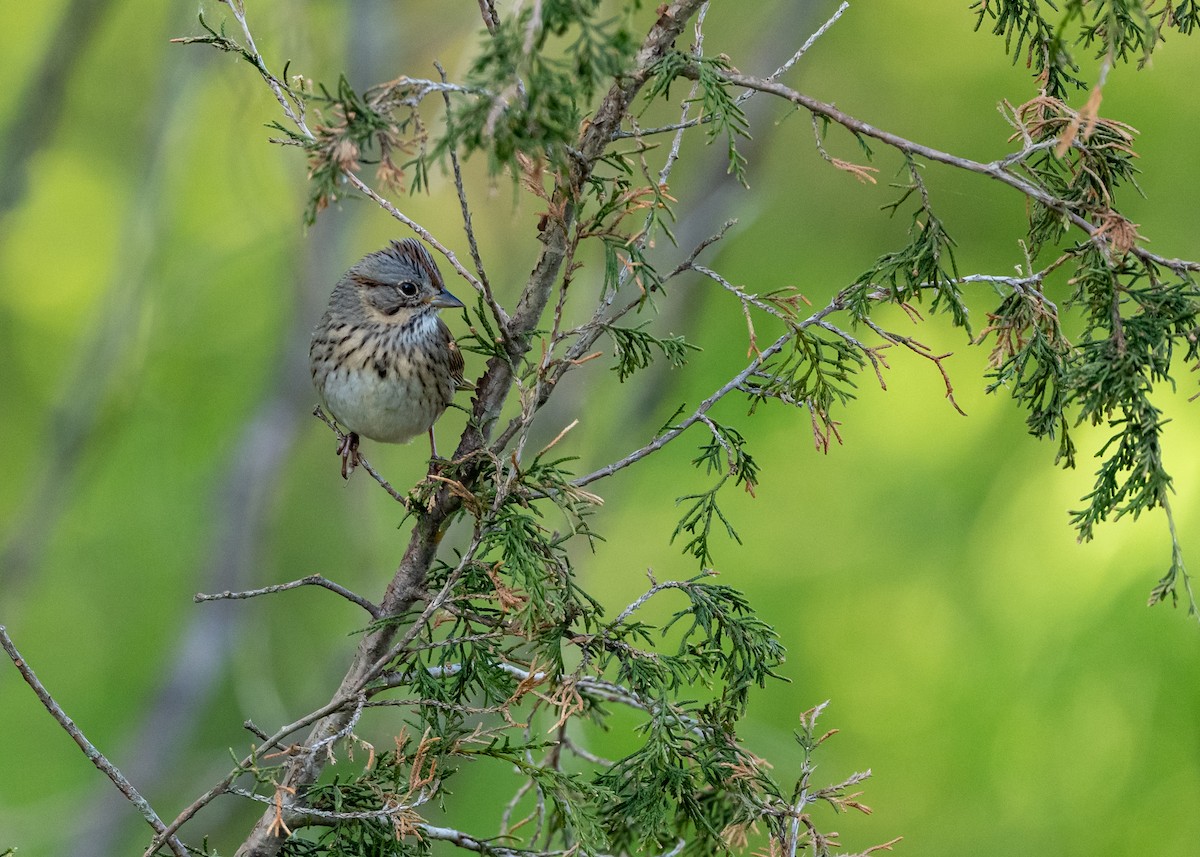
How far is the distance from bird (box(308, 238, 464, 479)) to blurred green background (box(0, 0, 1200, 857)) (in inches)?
40.1

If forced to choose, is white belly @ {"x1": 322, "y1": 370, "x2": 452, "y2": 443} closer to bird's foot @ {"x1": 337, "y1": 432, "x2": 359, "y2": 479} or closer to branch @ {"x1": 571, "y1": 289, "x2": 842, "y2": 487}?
bird's foot @ {"x1": 337, "y1": 432, "x2": 359, "y2": 479}

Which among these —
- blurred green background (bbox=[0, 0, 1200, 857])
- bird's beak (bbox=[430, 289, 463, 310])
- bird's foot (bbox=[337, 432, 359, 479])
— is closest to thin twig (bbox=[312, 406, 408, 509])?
bird's foot (bbox=[337, 432, 359, 479])

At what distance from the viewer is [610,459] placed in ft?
14.9

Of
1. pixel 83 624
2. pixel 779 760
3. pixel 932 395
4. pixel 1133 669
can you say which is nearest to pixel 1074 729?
pixel 1133 669

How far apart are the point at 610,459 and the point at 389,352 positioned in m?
2.03

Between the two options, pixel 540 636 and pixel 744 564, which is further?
pixel 744 564

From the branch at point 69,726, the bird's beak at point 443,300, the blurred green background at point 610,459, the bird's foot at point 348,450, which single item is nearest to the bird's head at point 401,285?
the bird's beak at point 443,300

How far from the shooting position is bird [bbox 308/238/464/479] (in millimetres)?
2551

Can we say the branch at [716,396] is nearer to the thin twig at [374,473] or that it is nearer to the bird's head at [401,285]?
the thin twig at [374,473]

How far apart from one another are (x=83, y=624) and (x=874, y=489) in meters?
3.75

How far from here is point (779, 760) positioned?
4020 millimetres

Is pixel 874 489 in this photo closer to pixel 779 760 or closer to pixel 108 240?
pixel 779 760

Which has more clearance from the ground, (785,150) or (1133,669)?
(785,150)

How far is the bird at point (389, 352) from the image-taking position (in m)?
2.55
